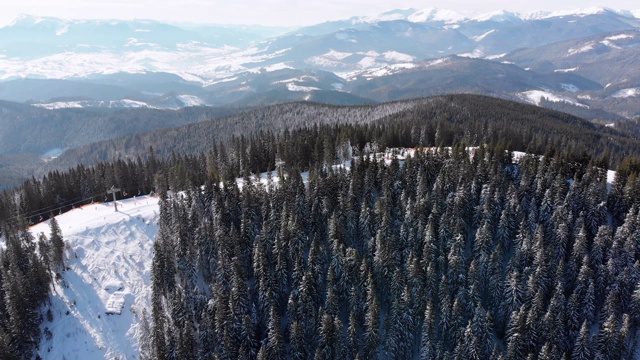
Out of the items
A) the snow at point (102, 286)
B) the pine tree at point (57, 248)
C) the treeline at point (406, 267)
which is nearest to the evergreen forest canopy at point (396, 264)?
the treeline at point (406, 267)

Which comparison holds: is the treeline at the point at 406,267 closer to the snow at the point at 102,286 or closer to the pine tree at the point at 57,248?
the snow at the point at 102,286

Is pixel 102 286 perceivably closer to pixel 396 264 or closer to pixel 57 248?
pixel 57 248

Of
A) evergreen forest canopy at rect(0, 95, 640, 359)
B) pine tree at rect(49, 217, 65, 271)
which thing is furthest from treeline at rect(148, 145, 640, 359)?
pine tree at rect(49, 217, 65, 271)

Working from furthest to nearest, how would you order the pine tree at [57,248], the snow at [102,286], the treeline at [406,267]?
1. the pine tree at [57,248]
2. the snow at [102,286]
3. the treeline at [406,267]

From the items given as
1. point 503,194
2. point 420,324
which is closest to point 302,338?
point 420,324

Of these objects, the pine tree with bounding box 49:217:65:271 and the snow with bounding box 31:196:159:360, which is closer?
the snow with bounding box 31:196:159:360

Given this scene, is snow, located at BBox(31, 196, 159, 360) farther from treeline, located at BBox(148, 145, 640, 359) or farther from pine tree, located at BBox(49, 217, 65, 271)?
treeline, located at BBox(148, 145, 640, 359)

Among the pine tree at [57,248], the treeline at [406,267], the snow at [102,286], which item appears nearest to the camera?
the treeline at [406,267]
